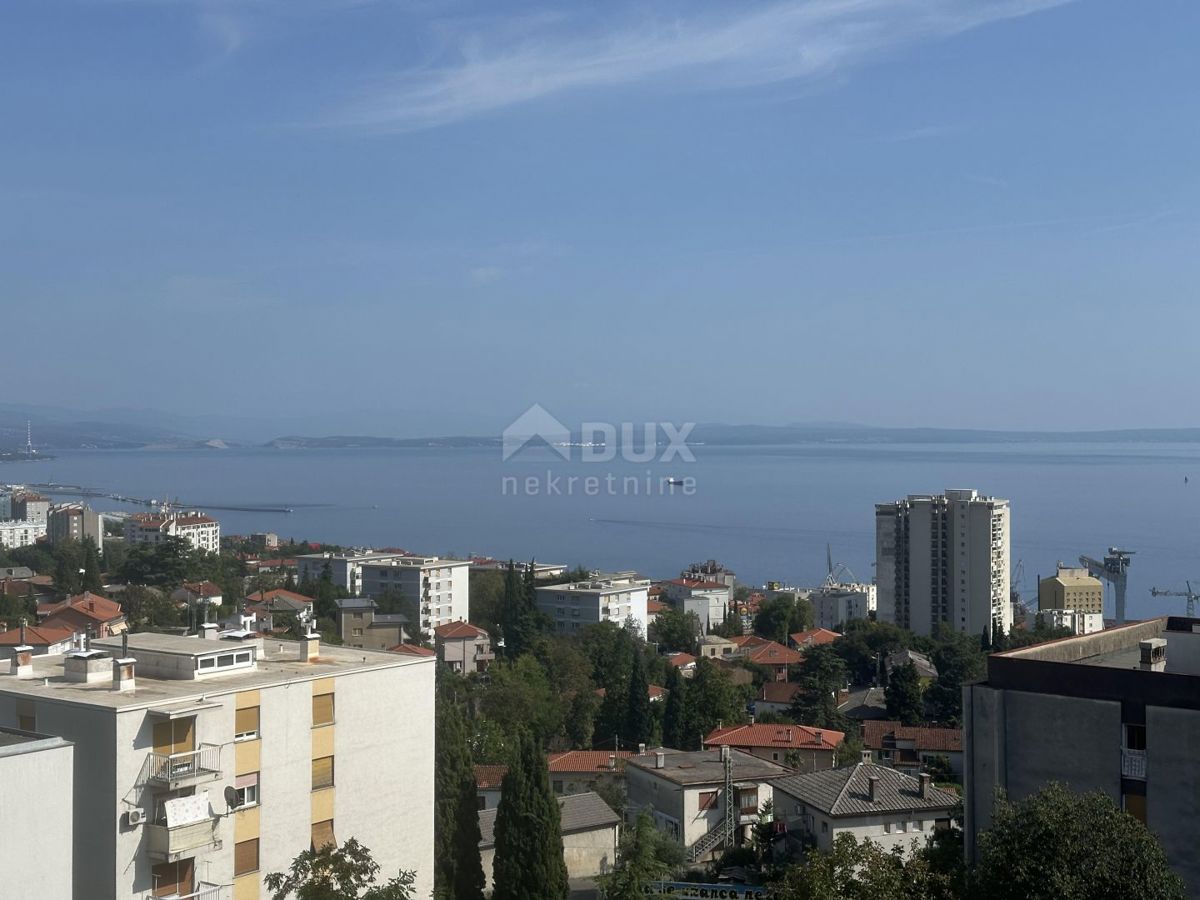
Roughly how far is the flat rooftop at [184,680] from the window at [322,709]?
0.11 m

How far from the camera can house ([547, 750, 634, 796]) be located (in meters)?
12.6

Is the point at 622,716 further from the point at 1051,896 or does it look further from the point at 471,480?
the point at 471,480

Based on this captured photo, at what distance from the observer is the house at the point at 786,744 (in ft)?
46.0

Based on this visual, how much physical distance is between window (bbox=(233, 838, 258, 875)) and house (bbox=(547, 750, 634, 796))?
6940 millimetres

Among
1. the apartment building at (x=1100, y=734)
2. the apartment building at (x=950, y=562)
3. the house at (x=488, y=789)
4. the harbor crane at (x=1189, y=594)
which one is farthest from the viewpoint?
the harbor crane at (x=1189, y=594)

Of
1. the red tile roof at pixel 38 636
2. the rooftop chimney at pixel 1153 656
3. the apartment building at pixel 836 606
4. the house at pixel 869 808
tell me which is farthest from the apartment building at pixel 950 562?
the rooftop chimney at pixel 1153 656

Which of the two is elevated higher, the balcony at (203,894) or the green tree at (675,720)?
the balcony at (203,894)

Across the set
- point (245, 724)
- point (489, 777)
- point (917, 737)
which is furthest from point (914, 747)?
point (245, 724)

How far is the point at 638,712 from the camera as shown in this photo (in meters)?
15.9

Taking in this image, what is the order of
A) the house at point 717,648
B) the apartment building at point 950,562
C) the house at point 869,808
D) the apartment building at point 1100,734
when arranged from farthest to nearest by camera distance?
1. the apartment building at point 950,562
2. the house at point 717,648
3. the house at point 869,808
4. the apartment building at point 1100,734

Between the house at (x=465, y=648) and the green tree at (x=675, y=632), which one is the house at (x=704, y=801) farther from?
the green tree at (x=675, y=632)

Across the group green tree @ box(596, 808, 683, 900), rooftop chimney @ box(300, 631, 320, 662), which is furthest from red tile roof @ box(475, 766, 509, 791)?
rooftop chimney @ box(300, 631, 320, 662)

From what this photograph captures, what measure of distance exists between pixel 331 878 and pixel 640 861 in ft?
12.6

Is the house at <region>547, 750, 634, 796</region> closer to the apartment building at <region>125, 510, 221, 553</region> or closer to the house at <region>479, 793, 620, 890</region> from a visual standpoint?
the house at <region>479, 793, 620, 890</region>
